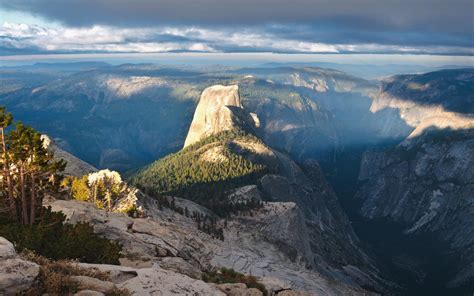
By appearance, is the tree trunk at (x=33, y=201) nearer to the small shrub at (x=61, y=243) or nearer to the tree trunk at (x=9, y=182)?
the tree trunk at (x=9, y=182)

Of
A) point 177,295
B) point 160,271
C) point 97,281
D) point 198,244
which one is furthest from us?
point 198,244

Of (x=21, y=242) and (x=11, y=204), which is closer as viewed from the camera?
(x=21, y=242)

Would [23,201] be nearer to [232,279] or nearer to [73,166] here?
[232,279]

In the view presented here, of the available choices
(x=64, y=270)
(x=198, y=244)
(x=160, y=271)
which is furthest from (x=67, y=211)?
(x=64, y=270)

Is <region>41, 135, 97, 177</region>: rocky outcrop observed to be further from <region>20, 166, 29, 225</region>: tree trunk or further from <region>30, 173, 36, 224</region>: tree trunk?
<region>20, 166, 29, 225</region>: tree trunk

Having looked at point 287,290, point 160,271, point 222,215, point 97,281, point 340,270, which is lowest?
point 340,270

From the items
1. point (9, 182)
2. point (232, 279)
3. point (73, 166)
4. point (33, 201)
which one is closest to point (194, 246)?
point (232, 279)

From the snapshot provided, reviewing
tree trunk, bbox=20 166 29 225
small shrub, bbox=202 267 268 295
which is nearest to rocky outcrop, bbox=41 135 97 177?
tree trunk, bbox=20 166 29 225

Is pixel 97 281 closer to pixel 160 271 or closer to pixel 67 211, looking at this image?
pixel 160 271
